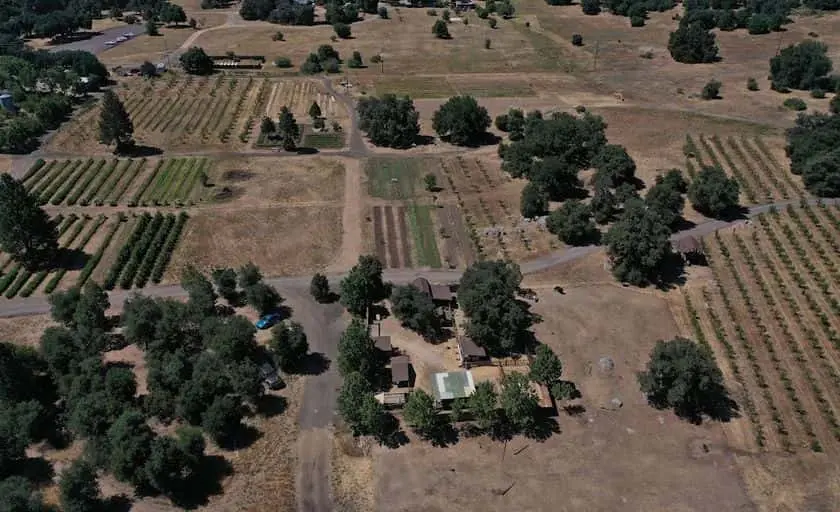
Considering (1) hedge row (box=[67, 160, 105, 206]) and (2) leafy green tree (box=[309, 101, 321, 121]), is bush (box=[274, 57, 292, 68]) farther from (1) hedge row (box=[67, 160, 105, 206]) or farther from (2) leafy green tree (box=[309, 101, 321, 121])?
(1) hedge row (box=[67, 160, 105, 206])

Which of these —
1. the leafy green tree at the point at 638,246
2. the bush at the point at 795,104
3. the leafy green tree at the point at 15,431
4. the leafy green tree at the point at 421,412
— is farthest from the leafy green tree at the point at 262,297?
the bush at the point at 795,104

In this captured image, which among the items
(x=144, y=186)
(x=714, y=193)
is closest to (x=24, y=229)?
(x=144, y=186)

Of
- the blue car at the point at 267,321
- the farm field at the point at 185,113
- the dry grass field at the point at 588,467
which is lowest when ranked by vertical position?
the dry grass field at the point at 588,467

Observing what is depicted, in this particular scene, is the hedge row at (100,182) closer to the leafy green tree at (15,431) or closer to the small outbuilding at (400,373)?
the leafy green tree at (15,431)

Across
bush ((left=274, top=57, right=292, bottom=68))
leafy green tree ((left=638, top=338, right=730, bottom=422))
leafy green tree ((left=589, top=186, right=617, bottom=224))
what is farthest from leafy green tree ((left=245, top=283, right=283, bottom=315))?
bush ((left=274, top=57, right=292, bottom=68))

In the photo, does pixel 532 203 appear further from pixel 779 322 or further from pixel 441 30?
pixel 441 30

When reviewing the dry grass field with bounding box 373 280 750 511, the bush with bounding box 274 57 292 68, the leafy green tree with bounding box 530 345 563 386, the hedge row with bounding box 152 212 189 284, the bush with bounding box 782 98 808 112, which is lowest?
the dry grass field with bounding box 373 280 750 511
